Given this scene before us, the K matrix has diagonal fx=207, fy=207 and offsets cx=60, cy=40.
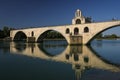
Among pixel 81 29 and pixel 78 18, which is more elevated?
pixel 78 18

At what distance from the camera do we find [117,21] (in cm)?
4594

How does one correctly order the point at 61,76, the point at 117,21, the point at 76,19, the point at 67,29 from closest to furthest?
the point at 61,76 < the point at 117,21 < the point at 67,29 < the point at 76,19

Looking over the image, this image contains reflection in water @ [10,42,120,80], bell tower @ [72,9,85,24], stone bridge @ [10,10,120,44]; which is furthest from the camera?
bell tower @ [72,9,85,24]

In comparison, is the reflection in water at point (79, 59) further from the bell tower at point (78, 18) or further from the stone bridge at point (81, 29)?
the bell tower at point (78, 18)

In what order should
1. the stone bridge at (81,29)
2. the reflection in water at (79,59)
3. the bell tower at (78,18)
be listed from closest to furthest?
the reflection in water at (79,59) → the stone bridge at (81,29) → the bell tower at (78,18)

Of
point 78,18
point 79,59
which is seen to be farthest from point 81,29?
point 79,59

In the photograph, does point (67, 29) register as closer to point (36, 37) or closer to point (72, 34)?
point (72, 34)

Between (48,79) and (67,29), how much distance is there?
47409 mm

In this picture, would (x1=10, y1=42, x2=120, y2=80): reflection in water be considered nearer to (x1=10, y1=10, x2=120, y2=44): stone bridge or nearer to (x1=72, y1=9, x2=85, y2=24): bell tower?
(x1=10, y1=10, x2=120, y2=44): stone bridge

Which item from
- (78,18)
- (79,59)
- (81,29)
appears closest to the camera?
(79,59)

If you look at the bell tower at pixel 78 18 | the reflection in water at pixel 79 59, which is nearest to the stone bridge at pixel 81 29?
the bell tower at pixel 78 18

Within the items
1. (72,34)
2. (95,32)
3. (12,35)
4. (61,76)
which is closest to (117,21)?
(95,32)

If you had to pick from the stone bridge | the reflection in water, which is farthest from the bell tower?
the reflection in water

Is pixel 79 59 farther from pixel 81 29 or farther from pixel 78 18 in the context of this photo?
pixel 78 18
